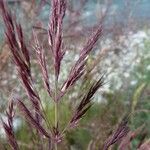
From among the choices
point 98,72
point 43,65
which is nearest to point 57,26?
point 43,65

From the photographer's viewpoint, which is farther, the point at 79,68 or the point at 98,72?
the point at 98,72

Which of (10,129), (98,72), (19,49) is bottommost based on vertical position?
(10,129)

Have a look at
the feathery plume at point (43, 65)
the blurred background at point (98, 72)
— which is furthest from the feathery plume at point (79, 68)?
the blurred background at point (98, 72)

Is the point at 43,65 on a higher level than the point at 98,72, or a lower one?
lower

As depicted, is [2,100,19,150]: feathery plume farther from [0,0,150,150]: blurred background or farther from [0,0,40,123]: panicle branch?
[0,0,150,150]: blurred background

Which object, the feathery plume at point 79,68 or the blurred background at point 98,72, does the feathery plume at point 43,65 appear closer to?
the feathery plume at point 79,68

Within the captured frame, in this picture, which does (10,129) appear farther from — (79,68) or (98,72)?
(98,72)

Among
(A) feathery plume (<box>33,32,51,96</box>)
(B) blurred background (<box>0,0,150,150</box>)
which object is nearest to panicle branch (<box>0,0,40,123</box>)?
(A) feathery plume (<box>33,32,51,96</box>)

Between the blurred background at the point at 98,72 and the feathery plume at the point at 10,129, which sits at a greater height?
the blurred background at the point at 98,72

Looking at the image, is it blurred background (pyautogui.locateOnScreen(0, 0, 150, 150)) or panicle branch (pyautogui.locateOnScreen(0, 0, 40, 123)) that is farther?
blurred background (pyautogui.locateOnScreen(0, 0, 150, 150))

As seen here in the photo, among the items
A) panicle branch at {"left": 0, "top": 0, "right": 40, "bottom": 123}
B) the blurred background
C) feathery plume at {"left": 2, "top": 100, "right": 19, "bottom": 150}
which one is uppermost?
the blurred background

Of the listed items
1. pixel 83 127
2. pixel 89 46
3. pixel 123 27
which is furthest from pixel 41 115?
pixel 123 27
